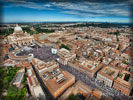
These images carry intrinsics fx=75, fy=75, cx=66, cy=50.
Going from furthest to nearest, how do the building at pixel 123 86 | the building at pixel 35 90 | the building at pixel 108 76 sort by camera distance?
1. the building at pixel 108 76
2. the building at pixel 123 86
3. the building at pixel 35 90

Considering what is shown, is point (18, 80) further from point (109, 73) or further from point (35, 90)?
point (109, 73)

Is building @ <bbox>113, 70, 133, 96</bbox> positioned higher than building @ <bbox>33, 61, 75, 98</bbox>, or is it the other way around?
building @ <bbox>33, 61, 75, 98</bbox>

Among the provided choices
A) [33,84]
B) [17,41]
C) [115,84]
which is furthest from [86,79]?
[17,41]

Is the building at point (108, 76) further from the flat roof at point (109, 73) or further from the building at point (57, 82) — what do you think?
A: the building at point (57, 82)

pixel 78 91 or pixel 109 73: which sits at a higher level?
pixel 109 73

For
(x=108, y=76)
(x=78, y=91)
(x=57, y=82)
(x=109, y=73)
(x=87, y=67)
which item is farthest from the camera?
(x=87, y=67)

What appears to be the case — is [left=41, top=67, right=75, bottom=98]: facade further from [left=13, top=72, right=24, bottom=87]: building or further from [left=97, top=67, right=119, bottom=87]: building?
[left=97, top=67, right=119, bottom=87]: building

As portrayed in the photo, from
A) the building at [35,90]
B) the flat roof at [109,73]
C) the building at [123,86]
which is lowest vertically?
the building at [123,86]

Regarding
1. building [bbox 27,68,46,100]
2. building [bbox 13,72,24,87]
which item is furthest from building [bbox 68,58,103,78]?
building [bbox 13,72,24,87]

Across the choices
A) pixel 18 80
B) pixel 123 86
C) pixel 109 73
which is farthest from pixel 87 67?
pixel 18 80

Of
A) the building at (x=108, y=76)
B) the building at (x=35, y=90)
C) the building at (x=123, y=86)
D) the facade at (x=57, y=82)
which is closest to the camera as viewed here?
the building at (x=35, y=90)

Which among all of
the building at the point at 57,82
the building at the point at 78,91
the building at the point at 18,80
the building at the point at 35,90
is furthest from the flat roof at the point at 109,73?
the building at the point at 18,80

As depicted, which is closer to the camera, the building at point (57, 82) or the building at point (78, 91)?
the building at point (78, 91)
